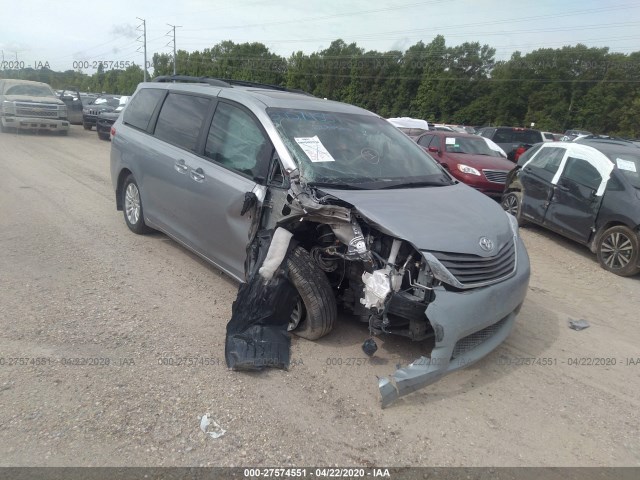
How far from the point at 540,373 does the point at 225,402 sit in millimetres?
2383

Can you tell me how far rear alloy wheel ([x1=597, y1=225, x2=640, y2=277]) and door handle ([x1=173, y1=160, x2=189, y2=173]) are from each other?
5.55 meters

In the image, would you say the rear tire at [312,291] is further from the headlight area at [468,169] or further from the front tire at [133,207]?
the headlight area at [468,169]

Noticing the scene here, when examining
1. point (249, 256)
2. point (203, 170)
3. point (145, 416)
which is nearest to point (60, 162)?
point (203, 170)

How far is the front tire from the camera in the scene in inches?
243

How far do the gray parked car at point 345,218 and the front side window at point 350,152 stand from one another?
0.02 m

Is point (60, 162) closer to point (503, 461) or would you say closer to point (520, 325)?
point (520, 325)

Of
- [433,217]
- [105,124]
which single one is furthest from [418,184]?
[105,124]

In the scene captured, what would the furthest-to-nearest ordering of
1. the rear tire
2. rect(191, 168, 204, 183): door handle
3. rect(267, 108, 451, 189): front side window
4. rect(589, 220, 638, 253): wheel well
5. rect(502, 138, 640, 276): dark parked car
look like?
1. rect(589, 220, 638, 253): wheel well
2. rect(502, 138, 640, 276): dark parked car
3. rect(191, 168, 204, 183): door handle
4. rect(267, 108, 451, 189): front side window
5. the rear tire

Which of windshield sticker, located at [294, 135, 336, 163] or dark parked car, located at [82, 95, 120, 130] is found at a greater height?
windshield sticker, located at [294, 135, 336, 163]

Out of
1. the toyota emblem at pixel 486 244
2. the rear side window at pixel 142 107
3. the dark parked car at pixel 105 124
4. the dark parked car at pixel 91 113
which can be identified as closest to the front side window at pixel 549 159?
the toyota emblem at pixel 486 244

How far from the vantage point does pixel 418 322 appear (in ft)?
11.5

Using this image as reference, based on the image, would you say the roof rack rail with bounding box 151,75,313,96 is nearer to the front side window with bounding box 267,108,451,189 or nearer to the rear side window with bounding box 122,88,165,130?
the rear side window with bounding box 122,88,165,130

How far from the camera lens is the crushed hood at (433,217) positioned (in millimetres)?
Answer: 3449

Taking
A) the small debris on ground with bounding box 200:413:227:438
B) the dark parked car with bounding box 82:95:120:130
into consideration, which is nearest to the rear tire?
the small debris on ground with bounding box 200:413:227:438
